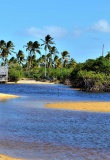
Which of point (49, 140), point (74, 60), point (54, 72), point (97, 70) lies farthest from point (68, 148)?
point (74, 60)

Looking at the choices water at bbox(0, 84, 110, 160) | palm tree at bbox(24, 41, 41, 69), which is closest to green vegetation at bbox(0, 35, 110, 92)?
palm tree at bbox(24, 41, 41, 69)

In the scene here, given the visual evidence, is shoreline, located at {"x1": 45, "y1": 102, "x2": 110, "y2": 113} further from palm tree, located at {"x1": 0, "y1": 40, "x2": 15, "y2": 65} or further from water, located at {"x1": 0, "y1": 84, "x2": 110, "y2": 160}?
palm tree, located at {"x1": 0, "y1": 40, "x2": 15, "y2": 65}

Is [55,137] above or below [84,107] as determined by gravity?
below

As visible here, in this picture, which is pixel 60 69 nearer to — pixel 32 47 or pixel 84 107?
pixel 32 47

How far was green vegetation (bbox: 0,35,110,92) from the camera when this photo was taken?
245 ft

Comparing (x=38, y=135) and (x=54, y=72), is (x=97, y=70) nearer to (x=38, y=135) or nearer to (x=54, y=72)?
(x=54, y=72)

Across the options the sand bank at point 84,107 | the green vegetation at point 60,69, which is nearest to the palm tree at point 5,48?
the green vegetation at point 60,69

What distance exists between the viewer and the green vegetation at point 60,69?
2945 inches

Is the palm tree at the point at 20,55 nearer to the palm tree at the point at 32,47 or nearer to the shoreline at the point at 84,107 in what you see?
the palm tree at the point at 32,47

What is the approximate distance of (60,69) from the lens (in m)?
148

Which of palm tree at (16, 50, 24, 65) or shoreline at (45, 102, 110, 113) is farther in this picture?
palm tree at (16, 50, 24, 65)

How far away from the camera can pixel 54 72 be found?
138m

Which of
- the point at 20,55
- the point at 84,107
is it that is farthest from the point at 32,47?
the point at 84,107

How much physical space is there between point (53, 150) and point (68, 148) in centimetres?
86
